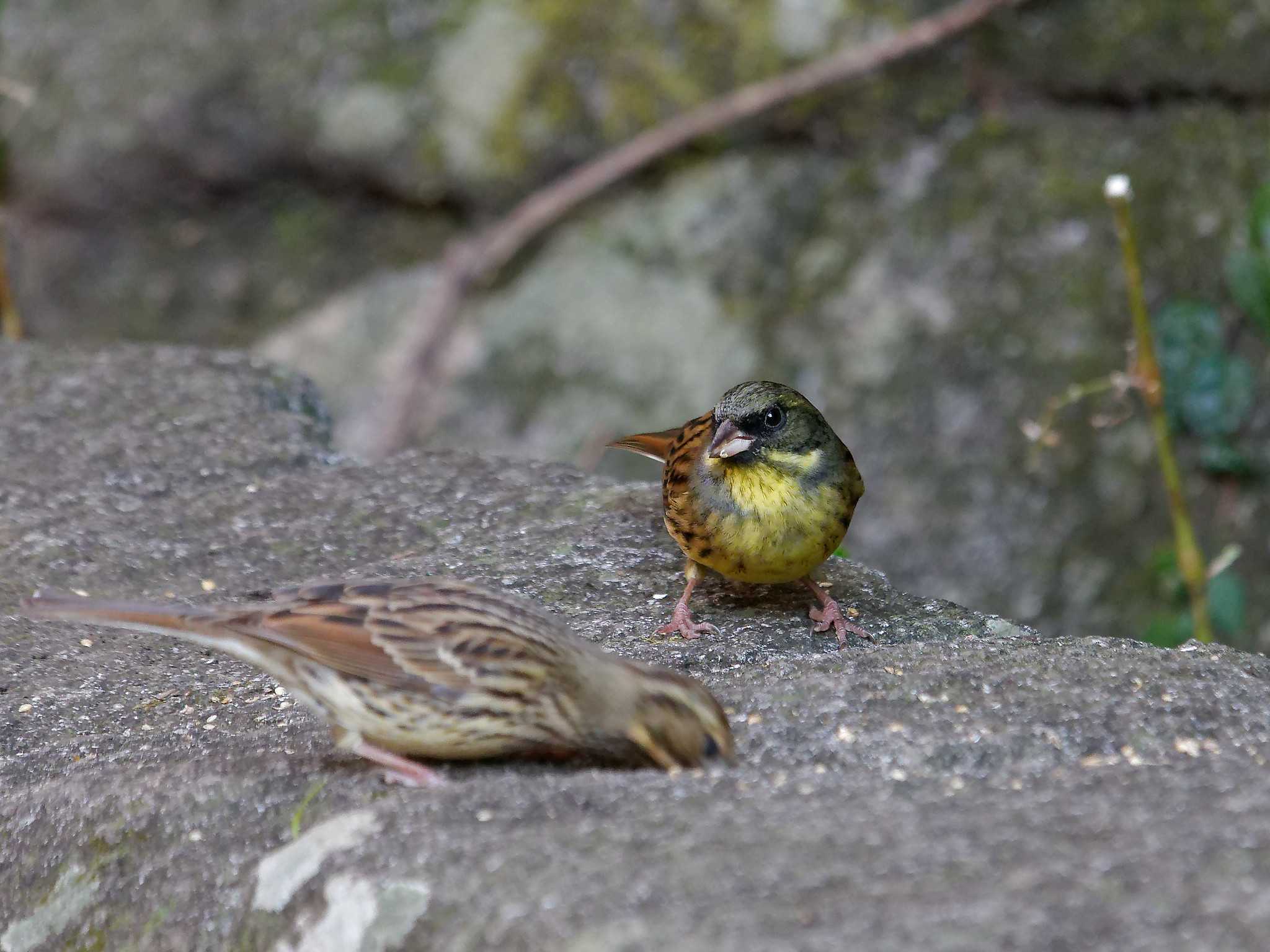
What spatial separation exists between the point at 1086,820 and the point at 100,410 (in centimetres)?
418

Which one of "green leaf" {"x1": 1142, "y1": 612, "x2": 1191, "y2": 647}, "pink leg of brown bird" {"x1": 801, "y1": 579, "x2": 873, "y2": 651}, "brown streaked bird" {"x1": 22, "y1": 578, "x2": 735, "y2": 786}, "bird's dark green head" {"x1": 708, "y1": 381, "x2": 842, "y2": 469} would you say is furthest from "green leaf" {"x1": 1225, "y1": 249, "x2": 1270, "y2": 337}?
"brown streaked bird" {"x1": 22, "y1": 578, "x2": 735, "y2": 786}

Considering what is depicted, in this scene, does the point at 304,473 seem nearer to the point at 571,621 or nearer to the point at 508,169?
the point at 571,621

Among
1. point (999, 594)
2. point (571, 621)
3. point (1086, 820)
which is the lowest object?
point (999, 594)

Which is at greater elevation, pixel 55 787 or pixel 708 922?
pixel 708 922

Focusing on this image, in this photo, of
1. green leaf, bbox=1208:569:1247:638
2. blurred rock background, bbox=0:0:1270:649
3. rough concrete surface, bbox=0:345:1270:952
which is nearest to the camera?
rough concrete surface, bbox=0:345:1270:952

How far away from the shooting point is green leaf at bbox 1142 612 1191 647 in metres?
5.71

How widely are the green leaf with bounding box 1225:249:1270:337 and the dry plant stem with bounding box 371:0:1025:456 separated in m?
2.05

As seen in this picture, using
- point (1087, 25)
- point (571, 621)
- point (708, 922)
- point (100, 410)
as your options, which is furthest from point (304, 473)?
point (1087, 25)

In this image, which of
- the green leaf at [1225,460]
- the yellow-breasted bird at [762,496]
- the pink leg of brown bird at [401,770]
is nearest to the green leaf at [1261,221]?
the green leaf at [1225,460]

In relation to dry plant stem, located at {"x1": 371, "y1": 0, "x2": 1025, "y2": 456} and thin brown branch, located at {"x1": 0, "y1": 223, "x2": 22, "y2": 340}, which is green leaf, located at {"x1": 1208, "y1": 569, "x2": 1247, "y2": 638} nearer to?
dry plant stem, located at {"x1": 371, "y1": 0, "x2": 1025, "y2": 456}

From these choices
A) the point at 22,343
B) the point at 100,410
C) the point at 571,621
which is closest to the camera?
the point at 571,621

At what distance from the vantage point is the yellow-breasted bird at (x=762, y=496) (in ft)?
14.1

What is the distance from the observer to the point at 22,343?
643 centimetres

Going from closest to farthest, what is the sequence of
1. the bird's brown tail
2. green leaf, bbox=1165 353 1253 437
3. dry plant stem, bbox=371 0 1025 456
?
the bird's brown tail < green leaf, bbox=1165 353 1253 437 < dry plant stem, bbox=371 0 1025 456
